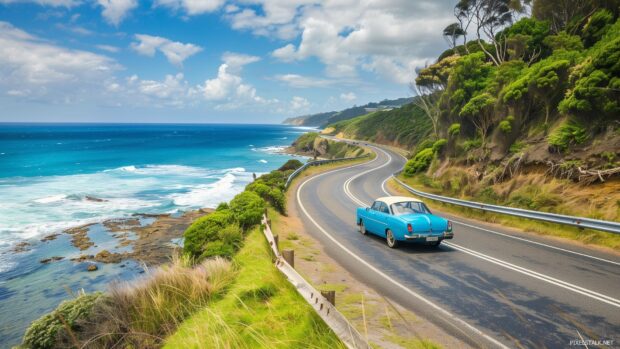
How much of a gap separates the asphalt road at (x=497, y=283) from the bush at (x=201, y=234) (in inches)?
163

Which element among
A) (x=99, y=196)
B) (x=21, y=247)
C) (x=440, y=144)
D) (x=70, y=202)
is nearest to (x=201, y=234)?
(x=21, y=247)

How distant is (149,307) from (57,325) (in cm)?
250

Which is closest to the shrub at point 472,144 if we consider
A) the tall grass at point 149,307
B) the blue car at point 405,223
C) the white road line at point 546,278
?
the blue car at point 405,223

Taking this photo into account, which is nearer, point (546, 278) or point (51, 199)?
point (546, 278)

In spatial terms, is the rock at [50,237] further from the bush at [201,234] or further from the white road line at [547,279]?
the white road line at [547,279]

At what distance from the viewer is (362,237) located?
49.0ft


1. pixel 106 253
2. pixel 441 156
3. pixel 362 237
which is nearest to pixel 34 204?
pixel 106 253

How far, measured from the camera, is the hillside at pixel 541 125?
50.5 ft

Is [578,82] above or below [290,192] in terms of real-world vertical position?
above

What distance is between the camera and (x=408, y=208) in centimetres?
1294

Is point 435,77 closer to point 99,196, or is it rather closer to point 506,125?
point 506,125

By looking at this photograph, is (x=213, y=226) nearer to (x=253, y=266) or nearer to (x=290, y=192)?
(x=253, y=266)

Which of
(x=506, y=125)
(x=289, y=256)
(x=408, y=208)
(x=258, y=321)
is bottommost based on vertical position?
(x=258, y=321)

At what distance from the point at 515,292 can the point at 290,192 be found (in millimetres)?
23464
